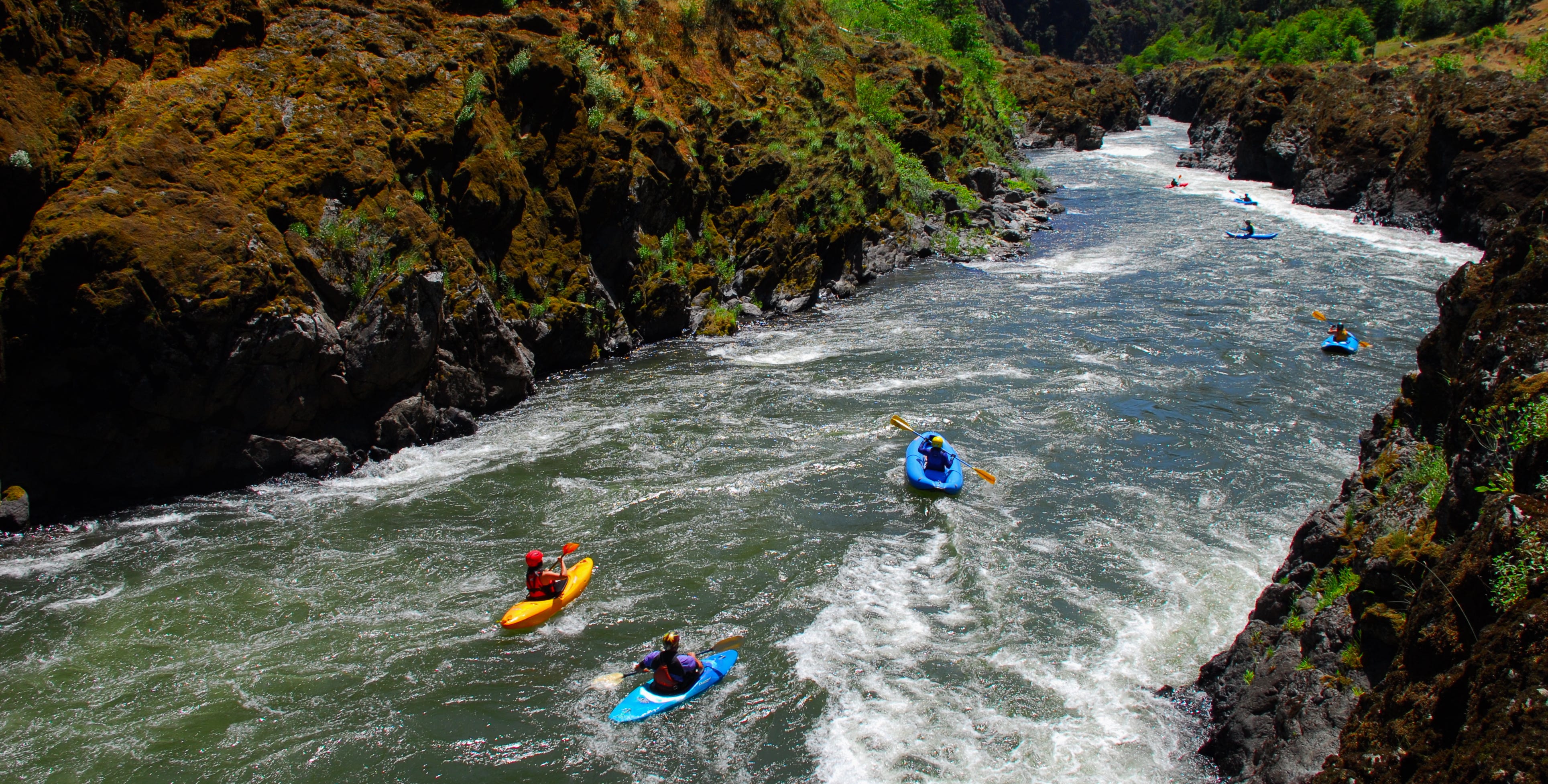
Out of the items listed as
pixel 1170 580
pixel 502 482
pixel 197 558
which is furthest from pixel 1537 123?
pixel 197 558

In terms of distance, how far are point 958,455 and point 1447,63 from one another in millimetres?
53373

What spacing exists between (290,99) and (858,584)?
11633 millimetres

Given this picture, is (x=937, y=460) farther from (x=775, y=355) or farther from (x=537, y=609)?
(x=775, y=355)

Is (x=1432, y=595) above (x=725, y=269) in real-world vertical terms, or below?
above

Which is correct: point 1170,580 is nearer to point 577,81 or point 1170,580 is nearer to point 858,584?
point 858,584

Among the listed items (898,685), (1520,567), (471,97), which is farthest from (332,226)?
(1520,567)

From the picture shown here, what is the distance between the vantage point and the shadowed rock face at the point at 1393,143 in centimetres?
2516

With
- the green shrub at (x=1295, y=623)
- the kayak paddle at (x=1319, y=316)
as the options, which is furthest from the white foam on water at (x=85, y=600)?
the kayak paddle at (x=1319, y=316)

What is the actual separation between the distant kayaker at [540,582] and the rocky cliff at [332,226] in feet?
15.6

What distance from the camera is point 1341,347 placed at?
1683 centimetres

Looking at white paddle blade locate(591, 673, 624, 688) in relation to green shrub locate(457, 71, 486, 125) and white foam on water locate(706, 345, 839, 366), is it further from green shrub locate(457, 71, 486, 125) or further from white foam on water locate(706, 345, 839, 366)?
green shrub locate(457, 71, 486, 125)

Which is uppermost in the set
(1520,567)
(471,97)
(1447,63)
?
(1447,63)

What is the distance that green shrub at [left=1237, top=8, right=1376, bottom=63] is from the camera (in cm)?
6938

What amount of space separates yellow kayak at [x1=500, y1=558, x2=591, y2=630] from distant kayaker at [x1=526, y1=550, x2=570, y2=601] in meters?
0.05
